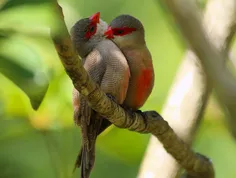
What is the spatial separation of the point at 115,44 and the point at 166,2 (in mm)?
1152

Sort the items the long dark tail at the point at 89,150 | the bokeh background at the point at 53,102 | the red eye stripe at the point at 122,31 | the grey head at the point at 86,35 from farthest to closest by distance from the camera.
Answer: the red eye stripe at the point at 122,31
the grey head at the point at 86,35
the long dark tail at the point at 89,150
the bokeh background at the point at 53,102

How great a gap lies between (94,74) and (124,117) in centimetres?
15

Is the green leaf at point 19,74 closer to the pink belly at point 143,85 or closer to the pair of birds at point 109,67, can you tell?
the pair of birds at point 109,67

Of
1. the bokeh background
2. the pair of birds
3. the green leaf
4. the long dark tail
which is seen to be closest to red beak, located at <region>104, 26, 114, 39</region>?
the pair of birds

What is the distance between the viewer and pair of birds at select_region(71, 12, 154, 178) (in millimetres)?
1611

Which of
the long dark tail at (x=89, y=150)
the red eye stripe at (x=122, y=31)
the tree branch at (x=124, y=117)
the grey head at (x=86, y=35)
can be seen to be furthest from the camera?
the red eye stripe at (x=122, y=31)

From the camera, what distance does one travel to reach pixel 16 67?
0.69 metres

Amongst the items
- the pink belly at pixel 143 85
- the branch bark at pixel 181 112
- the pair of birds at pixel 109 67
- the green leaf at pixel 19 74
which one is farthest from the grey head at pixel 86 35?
the green leaf at pixel 19 74

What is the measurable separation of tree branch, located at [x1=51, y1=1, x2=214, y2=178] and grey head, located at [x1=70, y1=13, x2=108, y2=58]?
0.71 feet

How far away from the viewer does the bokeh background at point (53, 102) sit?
0.68m

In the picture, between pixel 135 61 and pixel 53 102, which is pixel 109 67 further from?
pixel 53 102

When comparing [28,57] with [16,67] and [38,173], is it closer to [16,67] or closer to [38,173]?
[16,67]

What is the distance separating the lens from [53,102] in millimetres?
1845

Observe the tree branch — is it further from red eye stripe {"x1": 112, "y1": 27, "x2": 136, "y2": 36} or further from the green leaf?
red eye stripe {"x1": 112, "y1": 27, "x2": 136, "y2": 36}
